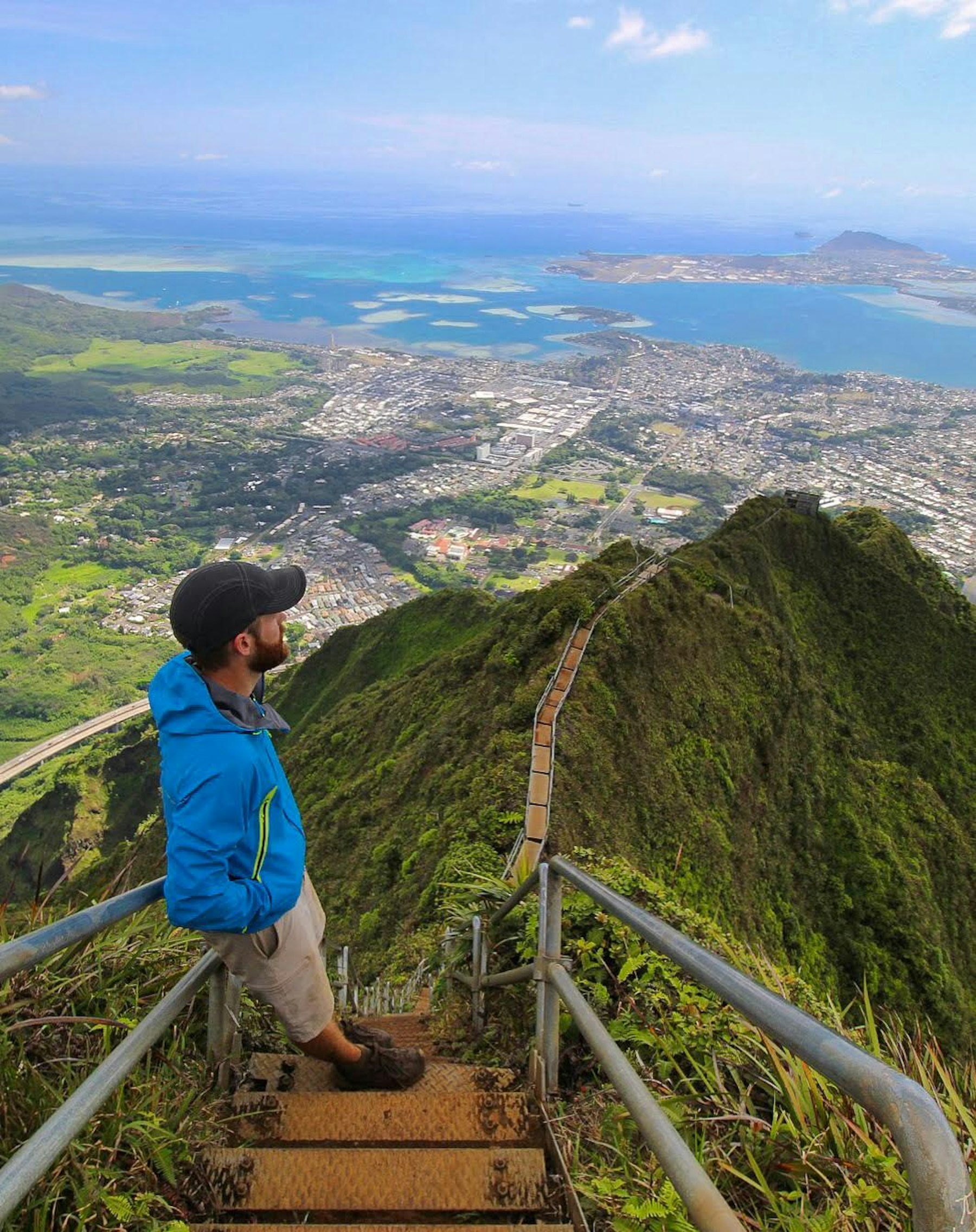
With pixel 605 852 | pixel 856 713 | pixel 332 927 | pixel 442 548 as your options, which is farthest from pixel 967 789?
pixel 442 548

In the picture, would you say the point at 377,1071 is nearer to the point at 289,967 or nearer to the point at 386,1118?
the point at 386,1118

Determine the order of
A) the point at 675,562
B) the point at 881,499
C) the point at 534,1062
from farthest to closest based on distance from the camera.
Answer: the point at 881,499, the point at 675,562, the point at 534,1062

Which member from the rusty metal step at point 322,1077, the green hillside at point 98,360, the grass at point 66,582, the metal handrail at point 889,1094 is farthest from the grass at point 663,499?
the metal handrail at point 889,1094

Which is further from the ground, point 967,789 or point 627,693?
point 627,693

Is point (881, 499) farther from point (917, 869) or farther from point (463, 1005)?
point (463, 1005)

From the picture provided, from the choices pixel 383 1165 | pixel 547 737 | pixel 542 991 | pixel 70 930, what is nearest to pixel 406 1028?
pixel 542 991

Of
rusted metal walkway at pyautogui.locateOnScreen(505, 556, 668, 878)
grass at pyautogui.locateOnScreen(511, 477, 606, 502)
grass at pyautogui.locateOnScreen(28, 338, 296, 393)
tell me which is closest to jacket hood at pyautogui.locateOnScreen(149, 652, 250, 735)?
rusted metal walkway at pyautogui.locateOnScreen(505, 556, 668, 878)

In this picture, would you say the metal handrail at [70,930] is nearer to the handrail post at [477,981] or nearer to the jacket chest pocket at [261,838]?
the jacket chest pocket at [261,838]
